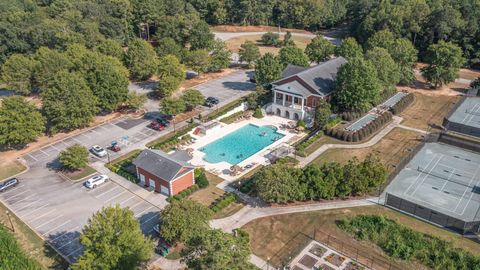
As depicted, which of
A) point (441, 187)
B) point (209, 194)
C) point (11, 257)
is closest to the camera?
point (11, 257)

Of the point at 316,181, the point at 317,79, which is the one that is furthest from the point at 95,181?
the point at 317,79

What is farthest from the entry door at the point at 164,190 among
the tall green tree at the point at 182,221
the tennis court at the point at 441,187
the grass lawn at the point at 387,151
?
the tennis court at the point at 441,187

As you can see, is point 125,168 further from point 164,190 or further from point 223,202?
point 223,202

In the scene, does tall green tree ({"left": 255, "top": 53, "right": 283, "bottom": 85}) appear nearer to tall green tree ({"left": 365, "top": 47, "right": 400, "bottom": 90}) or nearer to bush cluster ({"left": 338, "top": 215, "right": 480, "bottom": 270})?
tall green tree ({"left": 365, "top": 47, "right": 400, "bottom": 90})

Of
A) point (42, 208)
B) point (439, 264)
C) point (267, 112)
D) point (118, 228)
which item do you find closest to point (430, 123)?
point (267, 112)

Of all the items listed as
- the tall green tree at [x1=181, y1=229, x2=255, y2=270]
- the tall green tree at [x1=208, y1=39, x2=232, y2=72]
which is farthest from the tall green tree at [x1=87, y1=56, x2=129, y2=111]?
the tall green tree at [x1=181, y1=229, x2=255, y2=270]

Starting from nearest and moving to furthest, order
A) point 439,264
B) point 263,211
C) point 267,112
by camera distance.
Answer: point 439,264
point 263,211
point 267,112

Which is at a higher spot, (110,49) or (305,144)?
(110,49)

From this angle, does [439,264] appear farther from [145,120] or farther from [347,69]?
[145,120]
